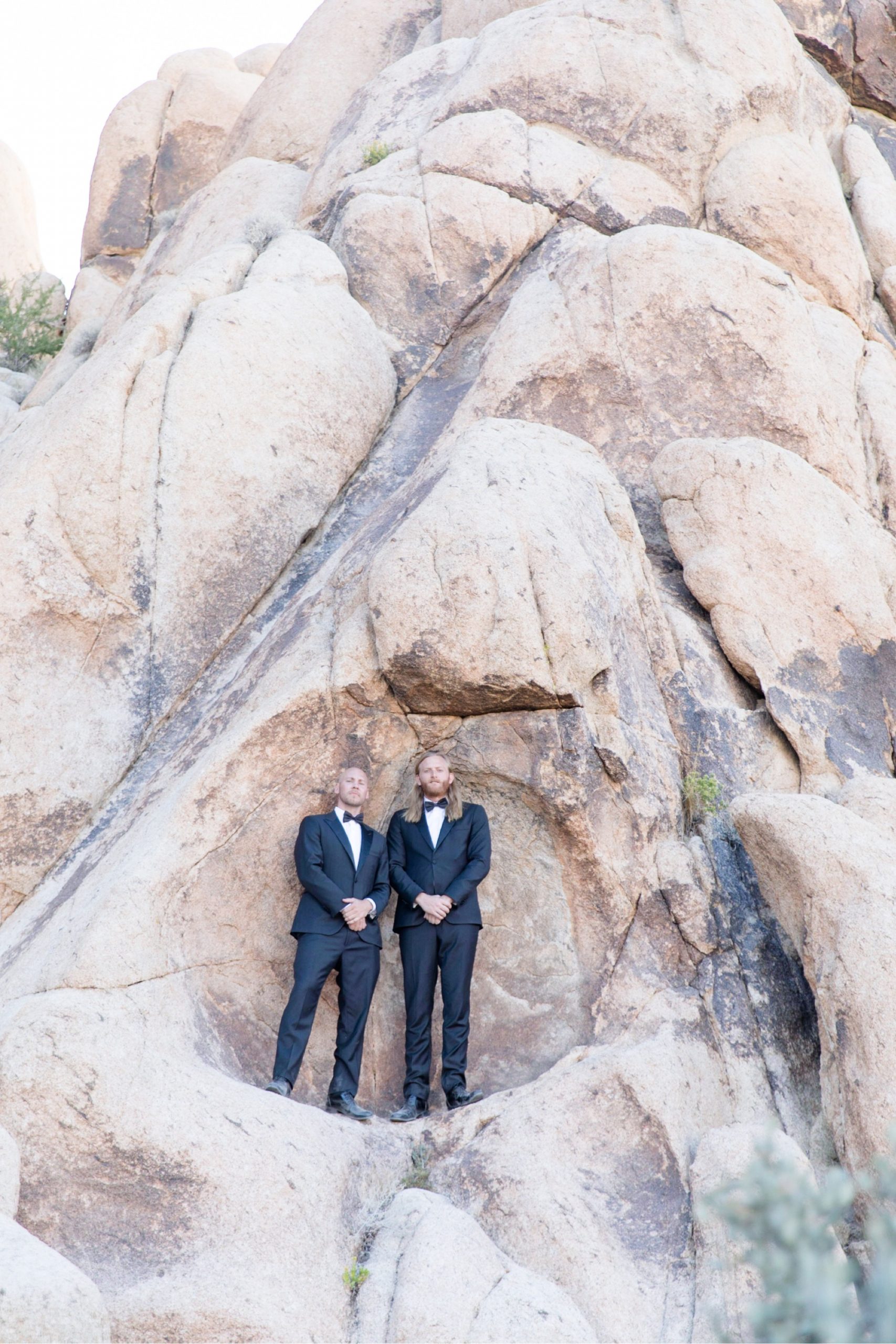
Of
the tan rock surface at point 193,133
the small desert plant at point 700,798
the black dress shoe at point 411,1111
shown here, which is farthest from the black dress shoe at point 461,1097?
the tan rock surface at point 193,133

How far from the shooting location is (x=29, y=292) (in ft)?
63.6

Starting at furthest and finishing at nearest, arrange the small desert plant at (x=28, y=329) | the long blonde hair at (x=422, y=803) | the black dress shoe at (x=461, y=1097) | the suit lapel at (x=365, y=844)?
the small desert plant at (x=28, y=329)
the long blonde hair at (x=422, y=803)
the suit lapel at (x=365, y=844)
the black dress shoe at (x=461, y=1097)

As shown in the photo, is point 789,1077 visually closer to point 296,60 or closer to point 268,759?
point 268,759

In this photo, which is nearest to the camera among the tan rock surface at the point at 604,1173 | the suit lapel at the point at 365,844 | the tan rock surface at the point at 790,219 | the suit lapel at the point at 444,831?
the tan rock surface at the point at 604,1173

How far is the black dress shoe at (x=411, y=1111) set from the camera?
7484 millimetres

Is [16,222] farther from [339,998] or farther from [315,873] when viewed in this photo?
[339,998]

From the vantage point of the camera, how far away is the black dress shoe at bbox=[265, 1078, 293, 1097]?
722 centimetres

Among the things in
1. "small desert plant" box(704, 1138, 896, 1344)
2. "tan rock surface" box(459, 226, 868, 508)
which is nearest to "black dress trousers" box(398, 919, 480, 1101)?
"small desert plant" box(704, 1138, 896, 1344)

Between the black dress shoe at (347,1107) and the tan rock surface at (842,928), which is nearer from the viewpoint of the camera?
the tan rock surface at (842,928)

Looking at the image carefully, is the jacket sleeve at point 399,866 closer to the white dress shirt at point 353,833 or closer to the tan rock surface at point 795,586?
the white dress shirt at point 353,833

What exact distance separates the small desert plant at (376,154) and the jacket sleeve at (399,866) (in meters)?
9.06

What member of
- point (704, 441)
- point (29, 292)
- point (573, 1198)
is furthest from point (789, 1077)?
point (29, 292)

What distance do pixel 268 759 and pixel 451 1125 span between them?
2.62 meters

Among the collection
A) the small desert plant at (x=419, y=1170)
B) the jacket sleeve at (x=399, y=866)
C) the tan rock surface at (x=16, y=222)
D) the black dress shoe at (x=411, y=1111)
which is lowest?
the tan rock surface at (x=16, y=222)
